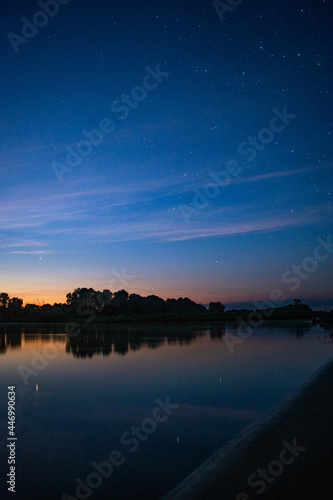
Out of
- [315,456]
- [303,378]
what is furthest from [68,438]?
[303,378]

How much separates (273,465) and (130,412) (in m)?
6.27

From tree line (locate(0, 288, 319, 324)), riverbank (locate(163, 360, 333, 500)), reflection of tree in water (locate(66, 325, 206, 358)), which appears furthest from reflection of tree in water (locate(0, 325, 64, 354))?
tree line (locate(0, 288, 319, 324))

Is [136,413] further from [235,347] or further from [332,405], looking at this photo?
[235,347]

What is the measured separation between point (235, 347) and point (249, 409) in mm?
18346

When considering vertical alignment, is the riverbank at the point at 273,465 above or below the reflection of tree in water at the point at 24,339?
above

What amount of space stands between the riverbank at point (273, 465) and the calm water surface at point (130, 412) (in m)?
0.56

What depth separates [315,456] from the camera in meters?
7.09

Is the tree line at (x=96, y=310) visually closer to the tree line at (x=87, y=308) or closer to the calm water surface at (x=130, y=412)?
the tree line at (x=87, y=308)

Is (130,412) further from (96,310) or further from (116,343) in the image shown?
(96,310)

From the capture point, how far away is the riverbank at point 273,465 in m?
6.01

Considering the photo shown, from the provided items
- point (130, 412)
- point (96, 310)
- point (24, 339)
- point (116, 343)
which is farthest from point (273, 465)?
point (96, 310)

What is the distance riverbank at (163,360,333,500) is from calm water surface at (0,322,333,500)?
56cm

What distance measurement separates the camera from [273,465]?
6.95 meters

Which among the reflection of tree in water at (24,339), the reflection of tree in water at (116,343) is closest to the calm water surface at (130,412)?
the reflection of tree in water at (116,343)
